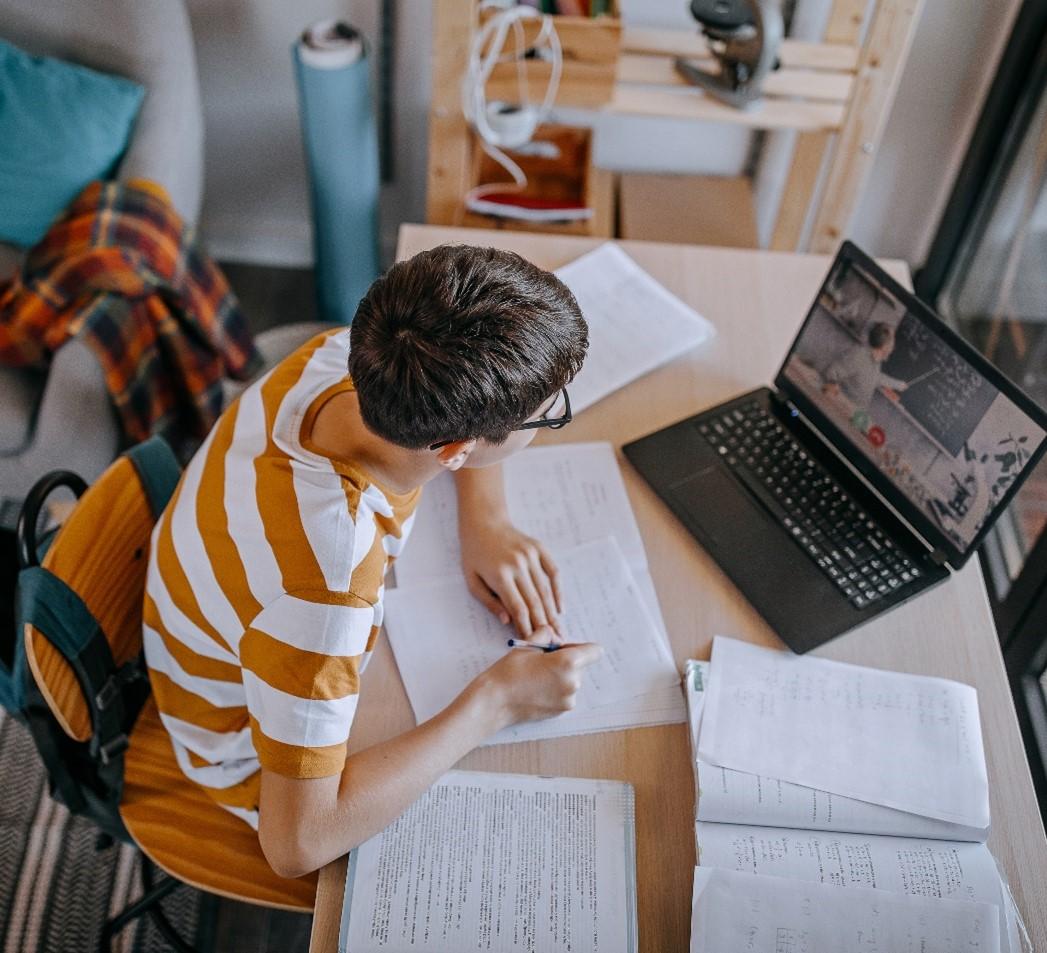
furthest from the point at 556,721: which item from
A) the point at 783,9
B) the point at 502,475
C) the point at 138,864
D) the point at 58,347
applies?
the point at 783,9

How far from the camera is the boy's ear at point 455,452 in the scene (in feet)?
3.00

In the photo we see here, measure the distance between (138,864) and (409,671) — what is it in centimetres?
86

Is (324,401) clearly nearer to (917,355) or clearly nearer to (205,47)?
(917,355)

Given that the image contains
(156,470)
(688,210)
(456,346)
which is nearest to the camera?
(456,346)

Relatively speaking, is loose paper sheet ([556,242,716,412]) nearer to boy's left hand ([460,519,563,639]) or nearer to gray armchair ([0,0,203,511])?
boy's left hand ([460,519,563,639])

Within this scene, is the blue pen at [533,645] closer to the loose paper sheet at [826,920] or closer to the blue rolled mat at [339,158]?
the loose paper sheet at [826,920]

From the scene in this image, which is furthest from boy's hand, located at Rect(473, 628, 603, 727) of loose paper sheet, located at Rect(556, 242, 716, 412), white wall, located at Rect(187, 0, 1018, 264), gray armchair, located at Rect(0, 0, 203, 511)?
white wall, located at Rect(187, 0, 1018, 264)

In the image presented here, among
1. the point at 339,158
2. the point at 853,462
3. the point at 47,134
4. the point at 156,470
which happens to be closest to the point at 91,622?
the point at 156,470

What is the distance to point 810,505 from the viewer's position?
1.19m

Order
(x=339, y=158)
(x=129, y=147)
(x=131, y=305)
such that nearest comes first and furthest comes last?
(x=131, y=305) < (x=129, y=147) < (x=339, y=158)

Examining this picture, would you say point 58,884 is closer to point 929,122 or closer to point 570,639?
point 570,639

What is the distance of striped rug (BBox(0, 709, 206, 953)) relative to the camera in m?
1.51

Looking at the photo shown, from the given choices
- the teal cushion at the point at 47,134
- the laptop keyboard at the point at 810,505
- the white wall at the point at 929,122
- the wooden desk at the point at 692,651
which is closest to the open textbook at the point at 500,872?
the wooden desk at the point at 692,651

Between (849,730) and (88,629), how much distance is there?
2.59 ft
